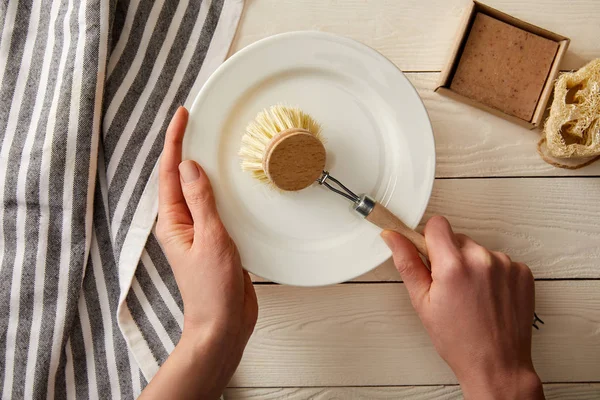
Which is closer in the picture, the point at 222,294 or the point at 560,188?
the point at 222,294

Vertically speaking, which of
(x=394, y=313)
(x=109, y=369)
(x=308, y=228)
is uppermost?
(x=308, y=228)

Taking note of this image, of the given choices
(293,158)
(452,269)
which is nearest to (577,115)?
(452,269)

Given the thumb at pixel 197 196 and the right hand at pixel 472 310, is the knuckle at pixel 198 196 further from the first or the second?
the right hand at pixel 472 310

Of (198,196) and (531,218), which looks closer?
(198,196)

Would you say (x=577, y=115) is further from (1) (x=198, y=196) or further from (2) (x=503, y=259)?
(1) (x=198, y=196)

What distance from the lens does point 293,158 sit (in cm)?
54

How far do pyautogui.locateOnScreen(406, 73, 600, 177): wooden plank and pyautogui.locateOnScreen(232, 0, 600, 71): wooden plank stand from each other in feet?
0.14

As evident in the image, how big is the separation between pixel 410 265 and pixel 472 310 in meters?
0.09

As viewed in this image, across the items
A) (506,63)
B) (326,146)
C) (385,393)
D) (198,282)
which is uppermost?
(506,63)

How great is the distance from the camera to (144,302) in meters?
0.64

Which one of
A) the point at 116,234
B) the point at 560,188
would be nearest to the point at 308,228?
the point at 116,234

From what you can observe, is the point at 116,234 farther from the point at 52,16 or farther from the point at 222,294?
the point at 52,16

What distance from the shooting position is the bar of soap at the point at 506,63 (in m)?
0.63

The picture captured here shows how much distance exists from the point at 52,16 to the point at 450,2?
52 centimetres
